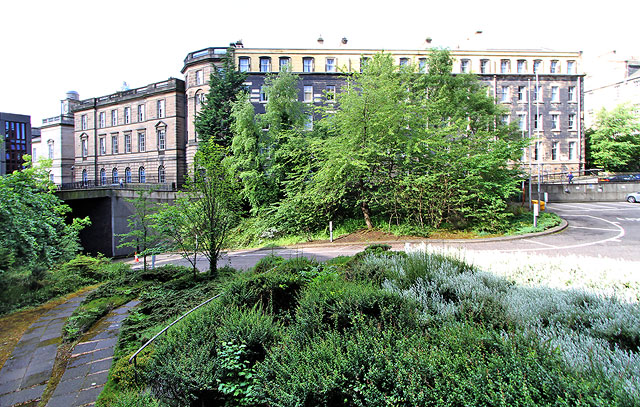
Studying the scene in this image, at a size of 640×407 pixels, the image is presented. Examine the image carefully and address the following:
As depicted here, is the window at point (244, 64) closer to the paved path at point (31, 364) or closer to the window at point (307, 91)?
the window at point (307, 91)

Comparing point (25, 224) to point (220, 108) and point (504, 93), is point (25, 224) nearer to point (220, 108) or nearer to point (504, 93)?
point (220, 108)

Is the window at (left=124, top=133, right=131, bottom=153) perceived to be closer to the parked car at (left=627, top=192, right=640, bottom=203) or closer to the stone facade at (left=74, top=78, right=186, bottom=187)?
the stone facade at (left=74, top=78, right=186, bottom=187)

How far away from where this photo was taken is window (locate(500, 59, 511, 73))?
4538cm

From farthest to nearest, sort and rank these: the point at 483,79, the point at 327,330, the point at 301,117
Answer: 1. the point at 483,79
2. the point at 301,117
3. the point at 327,330

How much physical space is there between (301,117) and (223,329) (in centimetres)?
2169

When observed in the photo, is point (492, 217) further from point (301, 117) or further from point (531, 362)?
point (531, 362)

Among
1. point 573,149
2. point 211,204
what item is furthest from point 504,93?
point 211,204

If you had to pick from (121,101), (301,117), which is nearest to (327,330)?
(301,117)

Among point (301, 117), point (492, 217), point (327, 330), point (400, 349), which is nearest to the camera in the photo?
point (400, 349)

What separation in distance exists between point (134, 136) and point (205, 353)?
58.1 meters

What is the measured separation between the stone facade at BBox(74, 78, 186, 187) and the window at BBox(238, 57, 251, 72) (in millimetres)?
12317

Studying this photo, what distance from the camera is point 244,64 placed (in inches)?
1620

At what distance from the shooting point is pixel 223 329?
396 centimetres

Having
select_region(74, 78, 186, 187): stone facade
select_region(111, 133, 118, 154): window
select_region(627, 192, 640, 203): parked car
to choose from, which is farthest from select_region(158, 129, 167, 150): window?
select_region(627, 192, 640, 203): parked car
